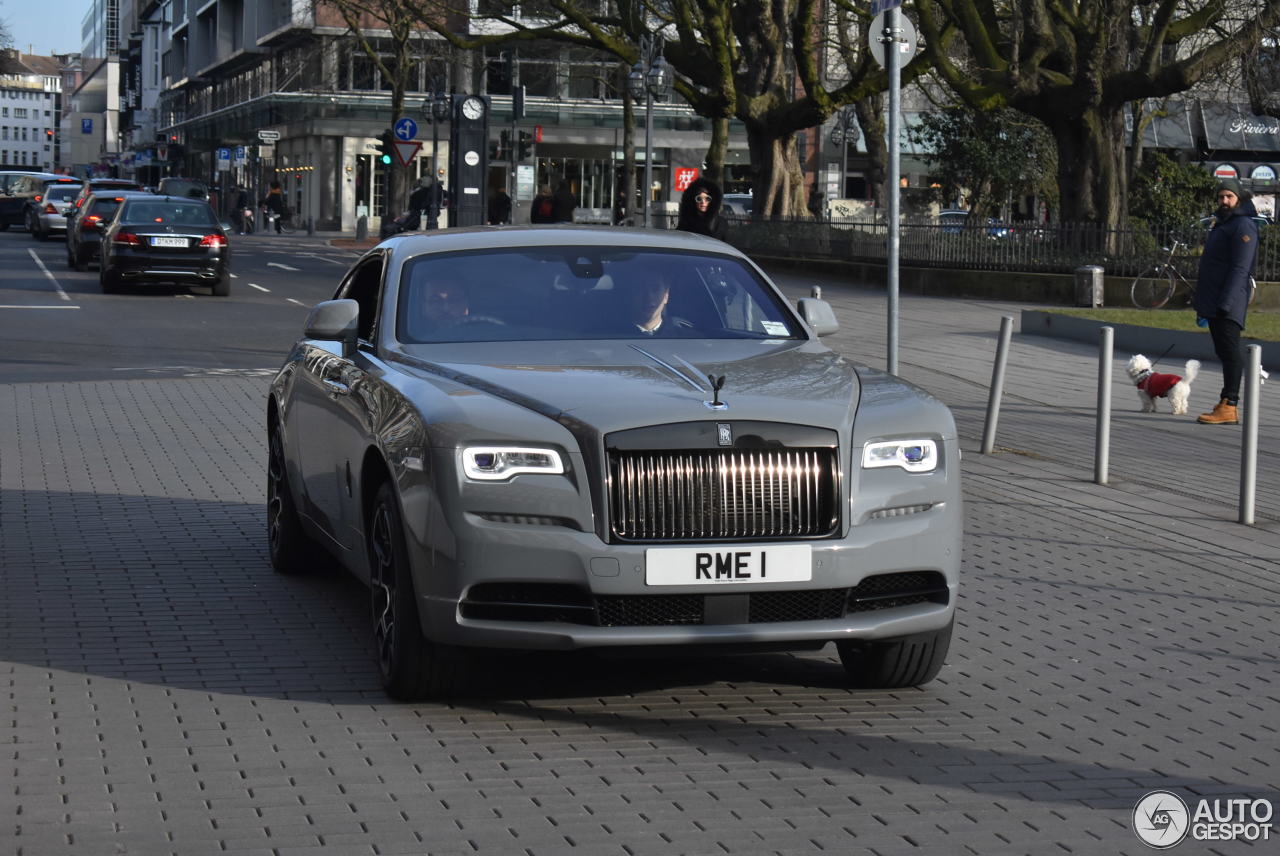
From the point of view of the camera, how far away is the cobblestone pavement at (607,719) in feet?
15.6

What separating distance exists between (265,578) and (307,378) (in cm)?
98

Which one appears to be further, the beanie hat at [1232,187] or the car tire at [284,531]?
the beanie hat at [1232,187]

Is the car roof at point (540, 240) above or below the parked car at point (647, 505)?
above

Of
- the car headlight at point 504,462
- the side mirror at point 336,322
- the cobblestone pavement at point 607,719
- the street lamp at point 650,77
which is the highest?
the street lamp at point 650,77

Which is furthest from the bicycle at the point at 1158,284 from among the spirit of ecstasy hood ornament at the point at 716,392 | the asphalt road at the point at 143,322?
the spirit of ecstasy hood ornament at the point at 716,392

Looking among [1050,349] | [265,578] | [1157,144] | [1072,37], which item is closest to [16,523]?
[265,578]

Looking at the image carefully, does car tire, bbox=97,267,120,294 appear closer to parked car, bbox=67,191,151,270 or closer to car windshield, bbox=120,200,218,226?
car windshield, bbox=120,200,218,226

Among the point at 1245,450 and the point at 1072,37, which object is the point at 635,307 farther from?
the point at 1072,37

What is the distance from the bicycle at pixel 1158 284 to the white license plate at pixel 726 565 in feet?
70.3

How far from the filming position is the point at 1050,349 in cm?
2161

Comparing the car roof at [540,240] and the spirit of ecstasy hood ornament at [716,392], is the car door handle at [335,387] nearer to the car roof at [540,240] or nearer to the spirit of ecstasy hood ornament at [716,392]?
the car roof at [540,240]

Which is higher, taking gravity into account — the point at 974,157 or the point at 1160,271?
the point at 974,157

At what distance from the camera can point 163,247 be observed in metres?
29.6

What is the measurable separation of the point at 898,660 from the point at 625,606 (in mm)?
1073
